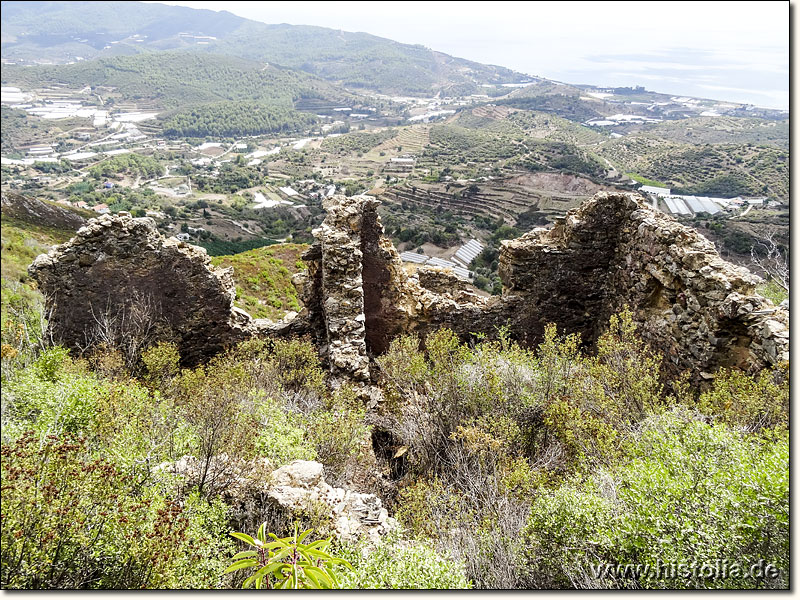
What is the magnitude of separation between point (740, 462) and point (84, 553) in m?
5.38

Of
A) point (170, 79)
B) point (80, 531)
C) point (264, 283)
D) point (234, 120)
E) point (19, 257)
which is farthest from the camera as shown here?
point (170, 79)

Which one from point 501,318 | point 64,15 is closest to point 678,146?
point 501,318

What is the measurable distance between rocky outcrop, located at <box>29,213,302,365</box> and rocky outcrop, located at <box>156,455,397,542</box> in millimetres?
5311

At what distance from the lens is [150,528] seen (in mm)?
3713

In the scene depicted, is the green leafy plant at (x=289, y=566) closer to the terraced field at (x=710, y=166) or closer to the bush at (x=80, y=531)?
the bush at (x=80, y=531)

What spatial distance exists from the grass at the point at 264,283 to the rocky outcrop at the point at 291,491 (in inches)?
506

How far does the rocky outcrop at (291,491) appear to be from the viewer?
4914 millimetres

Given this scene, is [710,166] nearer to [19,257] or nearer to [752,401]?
[752,401]

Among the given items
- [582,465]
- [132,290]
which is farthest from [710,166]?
[132,290]

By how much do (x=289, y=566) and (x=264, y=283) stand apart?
20535 millimetres

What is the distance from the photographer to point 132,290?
376 inches

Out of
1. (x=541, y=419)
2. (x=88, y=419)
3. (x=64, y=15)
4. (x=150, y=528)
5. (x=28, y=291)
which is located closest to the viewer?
(x=150, y=528)

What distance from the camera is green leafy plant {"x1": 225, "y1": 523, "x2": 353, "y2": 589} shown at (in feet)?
11.2

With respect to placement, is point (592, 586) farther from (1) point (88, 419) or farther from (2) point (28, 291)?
(2) point (28, 291)
